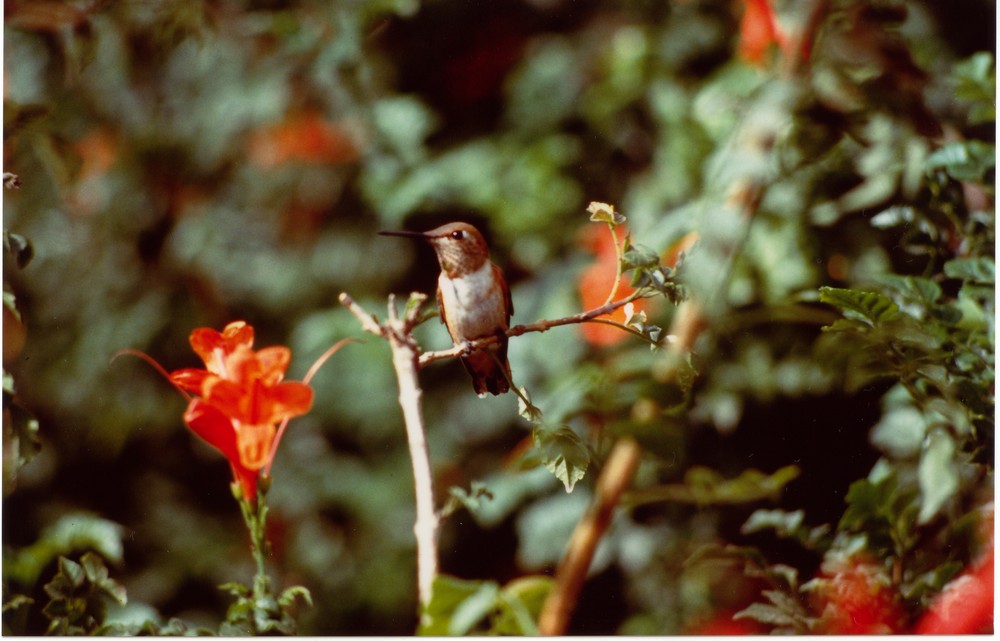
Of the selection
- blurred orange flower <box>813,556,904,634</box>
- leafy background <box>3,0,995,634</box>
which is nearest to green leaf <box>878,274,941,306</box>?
leafy background <box>3,0,995,634</box>

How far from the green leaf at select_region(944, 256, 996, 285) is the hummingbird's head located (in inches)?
15.7

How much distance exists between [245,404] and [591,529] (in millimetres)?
336

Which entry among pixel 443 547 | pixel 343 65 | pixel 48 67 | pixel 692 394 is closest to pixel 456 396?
pixel 443 547

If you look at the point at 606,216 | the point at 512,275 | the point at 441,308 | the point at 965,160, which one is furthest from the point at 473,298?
the point at 965,160

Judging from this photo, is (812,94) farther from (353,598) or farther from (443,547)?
(353,598)

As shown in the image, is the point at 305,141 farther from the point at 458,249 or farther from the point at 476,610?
the point at 476,610

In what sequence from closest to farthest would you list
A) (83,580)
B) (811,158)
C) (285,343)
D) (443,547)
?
(83,580) → (811,158) → (443,547) → (285,343)

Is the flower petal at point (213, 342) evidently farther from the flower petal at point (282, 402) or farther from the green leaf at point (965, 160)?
the green leaf at point (965, 160)

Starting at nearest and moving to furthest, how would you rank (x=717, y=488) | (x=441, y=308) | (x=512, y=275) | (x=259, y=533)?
1. (x=259, y=533)
2. (x=441, y=308)
3. (x=717, y=488)
4. (x=512, y=275)

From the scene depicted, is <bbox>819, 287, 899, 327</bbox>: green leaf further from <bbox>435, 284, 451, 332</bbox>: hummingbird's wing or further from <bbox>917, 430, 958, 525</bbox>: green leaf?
<bbox>435, 284, 451, 332</bbox>: hummingbird's wing

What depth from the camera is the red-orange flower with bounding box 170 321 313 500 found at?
25.8 inches

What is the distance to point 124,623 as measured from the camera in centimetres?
75

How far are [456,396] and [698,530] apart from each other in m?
0.30

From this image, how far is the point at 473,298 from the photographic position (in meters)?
0.74
